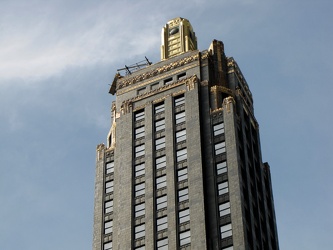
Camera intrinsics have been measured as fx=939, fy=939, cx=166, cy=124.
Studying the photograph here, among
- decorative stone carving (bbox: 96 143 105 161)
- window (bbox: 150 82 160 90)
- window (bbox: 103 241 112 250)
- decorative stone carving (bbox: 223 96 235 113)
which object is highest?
window (bbox: 150 82 160 90)

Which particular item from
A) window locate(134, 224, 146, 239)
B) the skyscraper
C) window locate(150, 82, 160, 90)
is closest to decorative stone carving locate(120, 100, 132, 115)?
the skyscraper

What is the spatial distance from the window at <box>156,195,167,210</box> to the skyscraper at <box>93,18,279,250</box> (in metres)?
0.15

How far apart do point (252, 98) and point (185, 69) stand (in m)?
14.2

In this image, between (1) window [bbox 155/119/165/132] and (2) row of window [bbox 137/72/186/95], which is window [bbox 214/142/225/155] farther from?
(2) row of window [bbox 137/72/186/95]

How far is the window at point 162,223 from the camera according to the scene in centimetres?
12250

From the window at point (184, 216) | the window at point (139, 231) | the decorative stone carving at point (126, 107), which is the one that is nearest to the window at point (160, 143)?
the decorative stone carving at point (126, 107)

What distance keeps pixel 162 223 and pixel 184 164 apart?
30.5ft

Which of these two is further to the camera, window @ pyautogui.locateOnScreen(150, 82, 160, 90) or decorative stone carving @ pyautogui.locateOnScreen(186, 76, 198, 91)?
window @ pyautogui.locateOnScreen(150, 82, 160, 90)

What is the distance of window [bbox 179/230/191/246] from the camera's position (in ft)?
389

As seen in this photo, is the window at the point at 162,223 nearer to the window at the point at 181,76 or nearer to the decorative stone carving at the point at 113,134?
the decorative stone carving at the point at 113,134

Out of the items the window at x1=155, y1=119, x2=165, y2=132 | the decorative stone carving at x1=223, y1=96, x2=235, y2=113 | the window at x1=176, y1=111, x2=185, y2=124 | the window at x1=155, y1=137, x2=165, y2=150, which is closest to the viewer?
the decorative stone carving at x1=223, y1=96, x2=235, y2=113

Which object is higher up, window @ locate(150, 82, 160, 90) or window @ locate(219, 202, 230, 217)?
window @ locate(150, 82, 160, 90)

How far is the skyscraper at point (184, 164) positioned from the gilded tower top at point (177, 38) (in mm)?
2363

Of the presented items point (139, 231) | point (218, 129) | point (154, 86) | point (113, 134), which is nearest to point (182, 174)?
point (218, 129)
